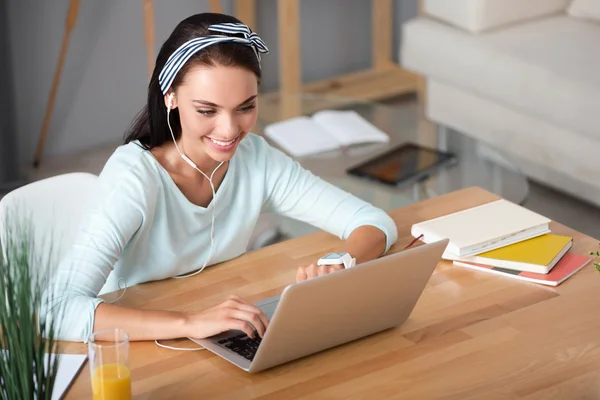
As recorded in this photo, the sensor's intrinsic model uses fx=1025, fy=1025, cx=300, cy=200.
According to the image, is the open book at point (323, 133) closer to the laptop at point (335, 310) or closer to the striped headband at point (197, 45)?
the striped headband at point (197, 45)

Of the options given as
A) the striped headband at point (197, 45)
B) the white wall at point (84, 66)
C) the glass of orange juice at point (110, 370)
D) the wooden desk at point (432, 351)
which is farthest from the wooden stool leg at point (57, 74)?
the glass of orange juice at point (110, 370)

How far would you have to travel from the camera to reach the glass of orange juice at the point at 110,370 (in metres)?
1.38

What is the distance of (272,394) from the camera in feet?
4.80

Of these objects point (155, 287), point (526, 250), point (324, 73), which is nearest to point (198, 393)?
point (155, 287)

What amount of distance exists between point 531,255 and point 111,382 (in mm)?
837

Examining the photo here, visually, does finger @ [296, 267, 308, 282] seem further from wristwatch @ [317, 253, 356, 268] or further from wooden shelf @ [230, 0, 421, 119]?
wooden shelf @ [230, 0, 421, 119]

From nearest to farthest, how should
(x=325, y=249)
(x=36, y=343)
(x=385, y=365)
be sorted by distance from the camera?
(x=36, y=343), (x=385, y=365), (x=325, y=249)

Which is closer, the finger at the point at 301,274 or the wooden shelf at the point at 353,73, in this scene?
the finger at the point at 301,274

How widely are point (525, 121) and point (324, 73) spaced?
1.56 metres

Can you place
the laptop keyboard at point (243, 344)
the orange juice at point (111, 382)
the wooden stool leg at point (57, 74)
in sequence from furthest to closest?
1. the wooden stool leg at point (57, 74)
2. the laptop keyboard at point (243, 344)
3. the orange juice at point (111, 382)

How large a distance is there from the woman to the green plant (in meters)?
0.33

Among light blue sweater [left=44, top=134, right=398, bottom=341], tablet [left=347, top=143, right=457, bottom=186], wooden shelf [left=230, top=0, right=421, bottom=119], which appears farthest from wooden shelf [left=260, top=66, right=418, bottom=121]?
light blue sweater [left=44, top=134, right=398, bottom=341]

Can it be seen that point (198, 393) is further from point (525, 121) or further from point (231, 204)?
point (525, 121)

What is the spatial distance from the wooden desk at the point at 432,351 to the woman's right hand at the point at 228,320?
33mm
